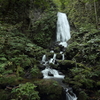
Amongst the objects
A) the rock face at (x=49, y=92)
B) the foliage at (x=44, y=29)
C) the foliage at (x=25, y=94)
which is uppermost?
the foliage at (x=44, y=29)

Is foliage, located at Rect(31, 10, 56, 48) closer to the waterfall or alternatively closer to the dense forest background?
the dense forest background

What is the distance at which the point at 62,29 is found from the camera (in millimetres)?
18609

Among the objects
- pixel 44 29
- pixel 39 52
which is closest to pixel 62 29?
pixel 44 29

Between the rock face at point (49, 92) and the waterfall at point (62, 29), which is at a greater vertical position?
the waterfall at point (62, 29)

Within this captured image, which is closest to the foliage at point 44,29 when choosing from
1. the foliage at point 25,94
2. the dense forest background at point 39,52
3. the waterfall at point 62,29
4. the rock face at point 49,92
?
the dense forest background at point 39,52

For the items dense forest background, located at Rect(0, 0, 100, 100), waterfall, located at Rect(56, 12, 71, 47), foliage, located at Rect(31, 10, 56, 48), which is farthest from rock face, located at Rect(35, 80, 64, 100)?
waterfall, located at Rect(56, 12, 71, 47)

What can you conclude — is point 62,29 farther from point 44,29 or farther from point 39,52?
point 39,52

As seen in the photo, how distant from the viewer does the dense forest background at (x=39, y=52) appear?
17.3 feet

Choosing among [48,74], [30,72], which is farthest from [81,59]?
[30,72]

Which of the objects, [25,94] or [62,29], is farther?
[62,29]

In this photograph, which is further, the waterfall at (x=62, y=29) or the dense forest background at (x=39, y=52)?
the waterfall at (x=62, y=29)

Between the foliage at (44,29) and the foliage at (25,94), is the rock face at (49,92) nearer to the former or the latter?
the foliage at (25,94)

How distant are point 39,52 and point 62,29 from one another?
354 inches

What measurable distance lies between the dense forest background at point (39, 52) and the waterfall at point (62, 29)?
92 centimetres
